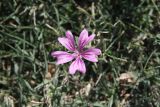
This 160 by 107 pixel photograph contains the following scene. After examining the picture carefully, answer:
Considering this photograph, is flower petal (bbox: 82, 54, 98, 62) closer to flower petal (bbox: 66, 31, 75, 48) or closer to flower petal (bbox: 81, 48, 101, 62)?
flower petal (bbox: 81, 48, 101, 62)

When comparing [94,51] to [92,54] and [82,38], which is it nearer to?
[92,54]

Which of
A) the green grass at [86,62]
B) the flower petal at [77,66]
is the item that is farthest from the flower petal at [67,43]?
the green grass at [86,62]

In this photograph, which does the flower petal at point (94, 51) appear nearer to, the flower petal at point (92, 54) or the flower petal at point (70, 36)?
the flower petal at point (92, 54)

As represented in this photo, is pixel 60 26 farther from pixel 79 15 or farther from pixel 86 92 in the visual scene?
pixel 86 92

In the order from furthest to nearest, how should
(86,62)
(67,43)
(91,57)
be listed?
(86,62)
(67,43)
(91,57)

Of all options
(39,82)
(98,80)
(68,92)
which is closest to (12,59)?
(39,82)

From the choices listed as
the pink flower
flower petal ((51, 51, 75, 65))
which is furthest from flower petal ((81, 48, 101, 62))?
flower petal ((51, 51, 75, 65))

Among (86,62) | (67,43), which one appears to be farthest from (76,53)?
(86,62)
